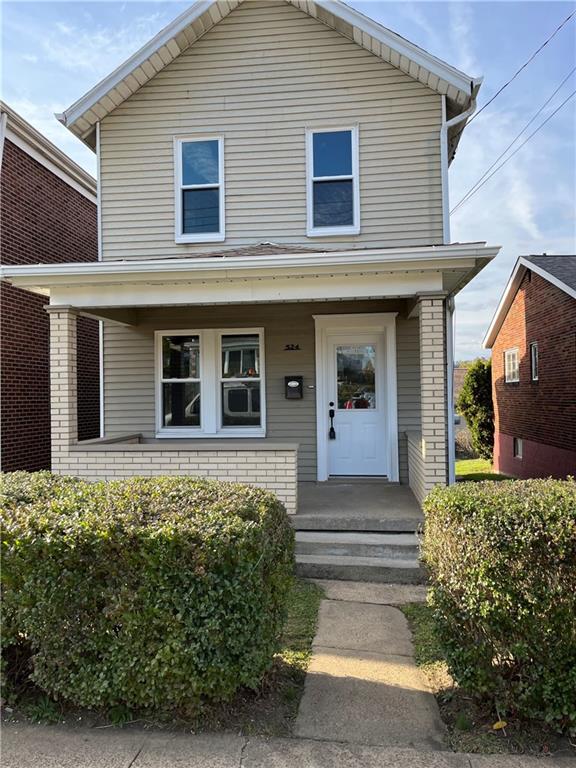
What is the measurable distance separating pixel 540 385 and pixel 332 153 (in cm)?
843

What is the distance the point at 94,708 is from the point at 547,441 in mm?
12242

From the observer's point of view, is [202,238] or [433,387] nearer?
[433,387]

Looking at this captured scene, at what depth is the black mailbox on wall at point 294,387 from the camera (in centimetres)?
754

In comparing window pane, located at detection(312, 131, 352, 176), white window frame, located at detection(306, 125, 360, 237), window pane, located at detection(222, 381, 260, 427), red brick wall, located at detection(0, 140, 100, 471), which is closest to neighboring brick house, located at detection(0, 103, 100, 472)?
red brick wall, located at detection(0, 140, 100, 471)

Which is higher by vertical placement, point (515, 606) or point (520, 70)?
point (520, 70)

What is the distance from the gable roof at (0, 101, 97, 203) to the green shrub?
9267 millimetres

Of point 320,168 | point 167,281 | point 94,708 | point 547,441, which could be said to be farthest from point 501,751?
point 547,441

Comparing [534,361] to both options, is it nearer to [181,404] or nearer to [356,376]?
[356,376]

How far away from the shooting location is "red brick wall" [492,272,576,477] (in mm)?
11164

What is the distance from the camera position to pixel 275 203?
7.62 meters

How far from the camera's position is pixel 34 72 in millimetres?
6715

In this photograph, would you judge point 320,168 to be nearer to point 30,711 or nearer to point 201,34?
point 201,34

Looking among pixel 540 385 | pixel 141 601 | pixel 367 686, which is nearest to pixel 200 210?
pixel 141 601

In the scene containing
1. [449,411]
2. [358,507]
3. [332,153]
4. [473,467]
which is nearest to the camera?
[358,507]
